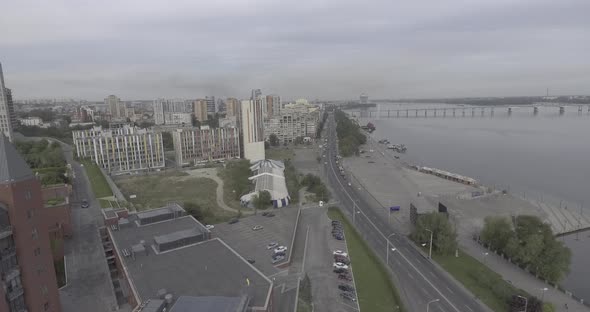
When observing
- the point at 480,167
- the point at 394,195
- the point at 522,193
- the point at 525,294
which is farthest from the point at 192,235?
the point at 480,167

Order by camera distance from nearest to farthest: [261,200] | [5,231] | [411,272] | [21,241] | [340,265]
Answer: [5,231] → [21,241] → [411,272] → [340,265] → [261,200]

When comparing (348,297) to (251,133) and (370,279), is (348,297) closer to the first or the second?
(370,279)

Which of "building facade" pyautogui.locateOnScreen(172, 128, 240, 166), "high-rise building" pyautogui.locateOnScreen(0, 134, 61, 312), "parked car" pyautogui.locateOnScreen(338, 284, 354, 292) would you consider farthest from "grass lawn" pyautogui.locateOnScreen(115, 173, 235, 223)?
"high-rise building" pyautogui.locateOnScreen(0, 134, 61, 312)

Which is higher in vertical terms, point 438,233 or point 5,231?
point 5,231

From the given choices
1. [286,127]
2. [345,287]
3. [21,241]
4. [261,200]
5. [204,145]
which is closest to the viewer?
[21,241]

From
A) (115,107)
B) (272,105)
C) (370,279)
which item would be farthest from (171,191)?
(115,107)

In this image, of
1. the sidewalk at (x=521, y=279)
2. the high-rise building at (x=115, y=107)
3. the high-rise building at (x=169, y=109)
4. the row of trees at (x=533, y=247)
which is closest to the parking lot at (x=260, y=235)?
the sidewalk at (x=521, y=279)

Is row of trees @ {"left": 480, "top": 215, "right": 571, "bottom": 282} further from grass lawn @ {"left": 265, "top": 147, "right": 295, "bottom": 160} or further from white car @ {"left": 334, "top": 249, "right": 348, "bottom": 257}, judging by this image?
grass lawn @ {"left": 265, "top": 147, "right": 295, "bottom": 160}
